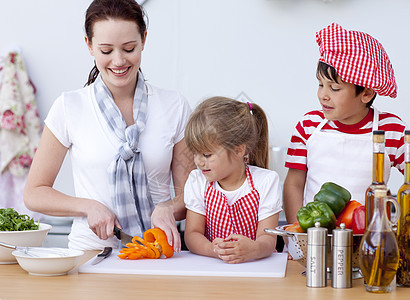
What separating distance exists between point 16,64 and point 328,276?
211 cm

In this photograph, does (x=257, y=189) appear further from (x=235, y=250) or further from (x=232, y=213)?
(x=235, y=250)

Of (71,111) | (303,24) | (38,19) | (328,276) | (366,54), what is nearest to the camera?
(328,276)

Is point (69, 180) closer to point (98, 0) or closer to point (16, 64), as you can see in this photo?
point (16, 64)

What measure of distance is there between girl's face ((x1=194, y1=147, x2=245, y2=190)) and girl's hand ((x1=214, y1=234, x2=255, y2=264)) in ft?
0.75

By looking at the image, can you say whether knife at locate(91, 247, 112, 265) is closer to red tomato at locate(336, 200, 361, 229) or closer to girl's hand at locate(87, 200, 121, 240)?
girl's hand at locate(87, 200, 121, 240)

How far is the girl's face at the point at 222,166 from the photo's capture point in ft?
5.31

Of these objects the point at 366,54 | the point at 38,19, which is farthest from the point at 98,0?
the point at 38,19

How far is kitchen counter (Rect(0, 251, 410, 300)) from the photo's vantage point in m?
1.18

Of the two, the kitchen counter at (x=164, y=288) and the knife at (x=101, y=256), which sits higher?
the knife at (x=101, y=256)

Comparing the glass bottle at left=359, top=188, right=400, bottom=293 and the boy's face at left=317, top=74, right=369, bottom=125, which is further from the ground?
the boy's face at left=317, top=74, right=369, bottom=125

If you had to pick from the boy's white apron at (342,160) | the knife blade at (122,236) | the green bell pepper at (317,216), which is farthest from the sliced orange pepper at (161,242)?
the boy's white apron at (342,160)

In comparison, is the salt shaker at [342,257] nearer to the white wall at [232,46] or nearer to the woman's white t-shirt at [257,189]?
the woman's white t-shirt at [257,189]

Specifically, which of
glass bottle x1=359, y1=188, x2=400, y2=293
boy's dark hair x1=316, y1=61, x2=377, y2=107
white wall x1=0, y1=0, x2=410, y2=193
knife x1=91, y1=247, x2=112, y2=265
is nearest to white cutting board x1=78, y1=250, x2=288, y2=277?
knife x1=91, y1=247, x2=112, y2=265

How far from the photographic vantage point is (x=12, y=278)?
1.32 meters
